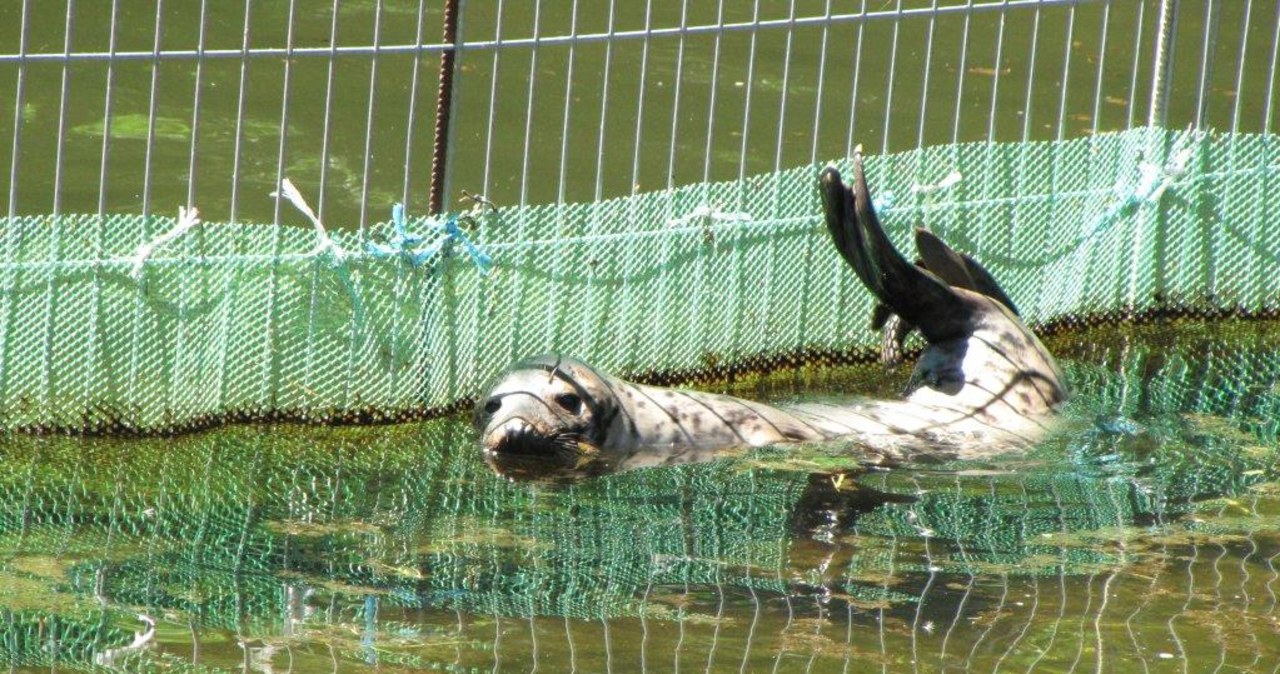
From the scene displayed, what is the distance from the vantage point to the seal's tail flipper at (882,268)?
7.88 metres

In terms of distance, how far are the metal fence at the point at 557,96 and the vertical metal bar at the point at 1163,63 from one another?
15 millimetres

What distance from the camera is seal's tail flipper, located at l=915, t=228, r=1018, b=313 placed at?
8430 mm

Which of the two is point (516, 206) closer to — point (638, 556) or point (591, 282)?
point (591, 282)

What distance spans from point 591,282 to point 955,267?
1604 millimetres

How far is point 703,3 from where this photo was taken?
48.8 ft

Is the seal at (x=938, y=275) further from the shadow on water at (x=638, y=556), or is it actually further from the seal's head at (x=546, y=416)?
the seal's head at (x=546, y=416)

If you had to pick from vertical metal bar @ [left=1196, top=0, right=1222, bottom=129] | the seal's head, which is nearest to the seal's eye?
the seal's head

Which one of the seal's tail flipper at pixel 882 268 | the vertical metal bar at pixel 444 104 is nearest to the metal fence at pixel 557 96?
the seal's tail flipper at pixel 882 268

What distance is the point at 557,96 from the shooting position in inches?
502

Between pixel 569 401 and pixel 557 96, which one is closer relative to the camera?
pixel 569 401

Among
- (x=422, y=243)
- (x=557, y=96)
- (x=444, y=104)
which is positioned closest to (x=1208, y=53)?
(x=444, y=104)

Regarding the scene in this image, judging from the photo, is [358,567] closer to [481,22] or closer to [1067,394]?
[1067,394]

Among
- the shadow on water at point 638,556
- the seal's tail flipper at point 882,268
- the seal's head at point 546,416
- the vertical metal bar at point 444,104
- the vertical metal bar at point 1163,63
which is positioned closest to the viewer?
the shadow on water at point 638,556

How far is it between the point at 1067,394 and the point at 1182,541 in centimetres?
192
